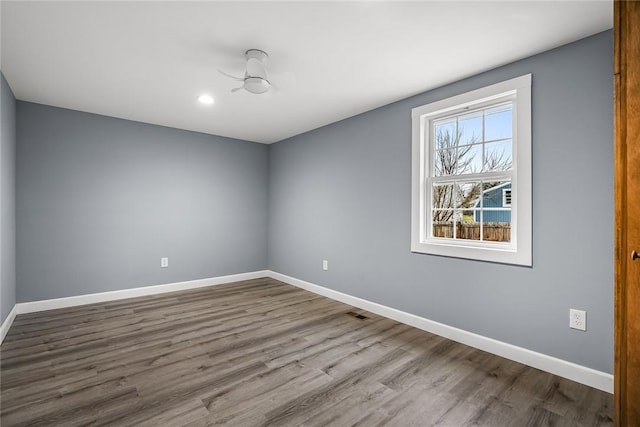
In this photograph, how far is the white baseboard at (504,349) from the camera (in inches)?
78.9

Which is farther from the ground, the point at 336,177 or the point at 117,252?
the point at 336,177

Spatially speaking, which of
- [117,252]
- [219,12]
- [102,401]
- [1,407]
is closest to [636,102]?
[219,12]

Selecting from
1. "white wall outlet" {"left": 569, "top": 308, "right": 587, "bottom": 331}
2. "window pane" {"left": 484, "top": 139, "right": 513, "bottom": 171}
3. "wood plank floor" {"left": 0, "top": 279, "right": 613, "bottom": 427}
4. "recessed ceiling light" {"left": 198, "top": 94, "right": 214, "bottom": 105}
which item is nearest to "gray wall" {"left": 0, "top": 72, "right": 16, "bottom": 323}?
"wood plank floor" {"left": 0, "top": 279, "right": 613, "bottom": 427}

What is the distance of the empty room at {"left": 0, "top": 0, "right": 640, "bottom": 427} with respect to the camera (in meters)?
1.82

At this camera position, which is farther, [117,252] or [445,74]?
[117,252]

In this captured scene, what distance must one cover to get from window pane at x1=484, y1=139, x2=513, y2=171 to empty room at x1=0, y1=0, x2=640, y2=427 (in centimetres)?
2

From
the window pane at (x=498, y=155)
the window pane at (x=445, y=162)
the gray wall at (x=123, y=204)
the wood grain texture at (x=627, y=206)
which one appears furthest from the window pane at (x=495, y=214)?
the gray wall at (x=123, y=204)

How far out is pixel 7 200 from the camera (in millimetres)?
2926

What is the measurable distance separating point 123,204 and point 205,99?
6.27 feet

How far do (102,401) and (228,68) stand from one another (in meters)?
2.60

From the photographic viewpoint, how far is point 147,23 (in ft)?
6.54

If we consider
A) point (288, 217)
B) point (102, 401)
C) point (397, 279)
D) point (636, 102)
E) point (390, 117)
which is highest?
point (390, 117)

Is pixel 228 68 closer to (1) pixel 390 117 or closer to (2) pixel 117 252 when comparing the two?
(1) pixel 390 117

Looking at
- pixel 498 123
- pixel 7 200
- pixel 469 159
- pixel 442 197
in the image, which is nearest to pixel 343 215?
pixel 442 197
